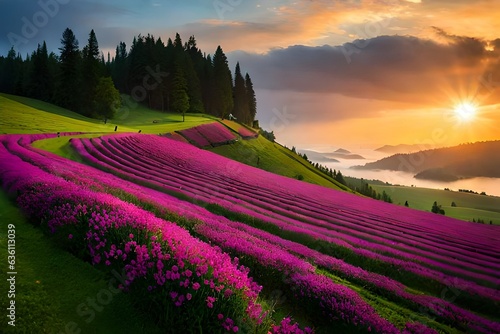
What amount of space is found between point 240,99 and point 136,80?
117 feet

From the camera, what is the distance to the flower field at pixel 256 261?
23.5 ft

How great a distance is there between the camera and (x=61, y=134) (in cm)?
4419

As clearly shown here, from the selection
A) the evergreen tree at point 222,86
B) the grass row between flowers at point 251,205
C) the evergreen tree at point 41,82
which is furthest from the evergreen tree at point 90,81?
the grass row between flowers at point 251,205

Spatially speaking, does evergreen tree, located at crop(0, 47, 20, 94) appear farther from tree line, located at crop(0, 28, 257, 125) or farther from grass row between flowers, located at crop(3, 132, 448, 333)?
grass row between flowers, located at crop(3, 132, 448, 333)

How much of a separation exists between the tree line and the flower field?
6198 centimetres

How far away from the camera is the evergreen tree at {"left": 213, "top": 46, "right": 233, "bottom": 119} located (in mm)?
102812

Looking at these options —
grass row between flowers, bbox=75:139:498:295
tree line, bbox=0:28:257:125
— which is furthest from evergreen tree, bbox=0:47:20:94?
grass row between flowers, bbox=75:139:498:295

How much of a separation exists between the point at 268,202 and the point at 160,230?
2017 cm

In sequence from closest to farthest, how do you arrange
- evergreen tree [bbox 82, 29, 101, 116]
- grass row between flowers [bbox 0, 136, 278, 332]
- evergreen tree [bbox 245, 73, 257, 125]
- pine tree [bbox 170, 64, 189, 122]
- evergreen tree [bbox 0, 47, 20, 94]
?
1. grass row between flowers [bbox 0, 136, 278, 332]
2. evergreen tree [bbox 82, 29, 101, 116]
3. pine tree [bbox 170, 64, 189, 122]
4. evergreen tree [bbox 0, 47, 20, 94]
5. evergreen tree [bbox 245, 73, 257, 125]

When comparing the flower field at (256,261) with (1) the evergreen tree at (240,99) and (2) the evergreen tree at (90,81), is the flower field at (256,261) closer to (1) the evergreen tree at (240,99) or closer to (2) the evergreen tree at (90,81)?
(2) the evergreen tree at (90,81)

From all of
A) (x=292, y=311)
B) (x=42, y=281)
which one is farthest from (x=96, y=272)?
(x=292, y=311)

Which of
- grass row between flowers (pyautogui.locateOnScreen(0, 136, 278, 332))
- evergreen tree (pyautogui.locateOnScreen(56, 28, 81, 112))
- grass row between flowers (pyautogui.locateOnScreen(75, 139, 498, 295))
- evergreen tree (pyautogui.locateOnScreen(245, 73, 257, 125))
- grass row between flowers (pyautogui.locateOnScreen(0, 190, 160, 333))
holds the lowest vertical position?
grass row between flowers (pyautogui.locateOnScreen(75, 139, 498, 295))

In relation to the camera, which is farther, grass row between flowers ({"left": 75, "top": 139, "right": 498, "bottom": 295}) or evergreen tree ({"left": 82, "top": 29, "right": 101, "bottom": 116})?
evergreen tree ({"left": 82, "top": 29, "right": 101, "bottom": 116})

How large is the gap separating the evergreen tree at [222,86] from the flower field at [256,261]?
257 feet
